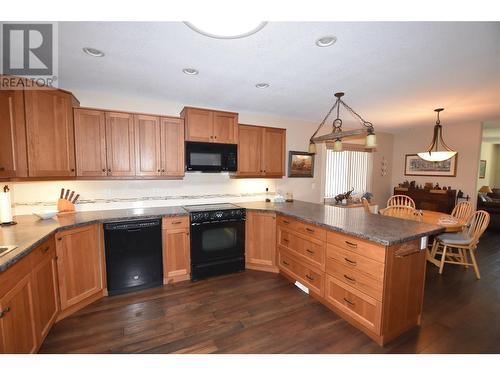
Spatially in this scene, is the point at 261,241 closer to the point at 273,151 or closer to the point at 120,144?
the point at 273,151

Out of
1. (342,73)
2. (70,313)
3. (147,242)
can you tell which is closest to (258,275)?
(147,242)

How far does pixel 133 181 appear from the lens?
3.15m

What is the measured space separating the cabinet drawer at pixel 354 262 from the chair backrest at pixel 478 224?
7.93 ft

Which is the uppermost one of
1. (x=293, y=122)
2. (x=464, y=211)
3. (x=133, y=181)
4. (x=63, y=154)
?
(x=293, y=122)

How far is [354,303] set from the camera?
202 cm

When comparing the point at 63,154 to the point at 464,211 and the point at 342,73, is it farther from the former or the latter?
the point at 464,211

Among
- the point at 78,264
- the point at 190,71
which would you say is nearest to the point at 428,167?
the point at 190,71

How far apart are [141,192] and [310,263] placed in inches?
99.7

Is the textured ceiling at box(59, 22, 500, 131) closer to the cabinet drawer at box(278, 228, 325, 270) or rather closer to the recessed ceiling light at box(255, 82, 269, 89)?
the recessed ceiling light at box(255, 82, 269, 89)

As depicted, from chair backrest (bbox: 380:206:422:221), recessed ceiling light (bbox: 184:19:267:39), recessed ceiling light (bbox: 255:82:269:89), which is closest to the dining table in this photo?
chair backrest (bbox: 380:206:422:221)

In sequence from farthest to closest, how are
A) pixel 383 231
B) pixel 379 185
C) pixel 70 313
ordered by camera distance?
pixel 379 185
pixel 70 313
pixel 383 231

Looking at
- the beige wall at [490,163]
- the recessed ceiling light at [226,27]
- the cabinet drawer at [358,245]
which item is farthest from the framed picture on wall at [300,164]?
the beige wall at [490,163]

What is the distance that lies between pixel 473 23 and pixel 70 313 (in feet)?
13.9

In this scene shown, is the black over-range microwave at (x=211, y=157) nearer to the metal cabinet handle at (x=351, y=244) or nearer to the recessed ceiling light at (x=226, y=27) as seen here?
the recessed ceiling light at (x=226, y=27)
